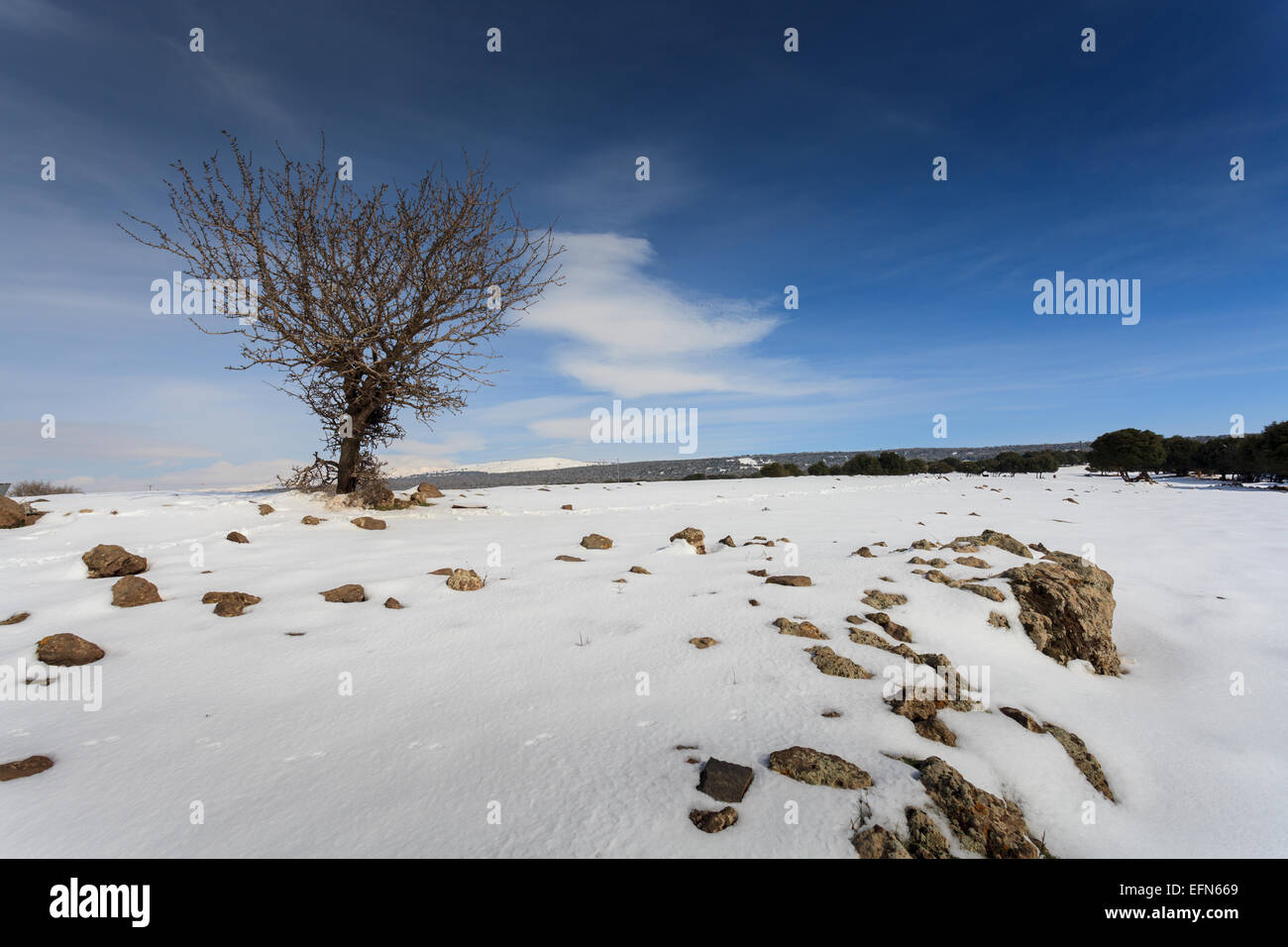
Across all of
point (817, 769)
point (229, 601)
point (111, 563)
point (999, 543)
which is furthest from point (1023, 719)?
point (111, 563)

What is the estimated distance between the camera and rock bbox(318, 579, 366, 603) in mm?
4637

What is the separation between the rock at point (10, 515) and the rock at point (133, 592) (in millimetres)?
4443

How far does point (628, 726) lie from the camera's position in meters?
2.82

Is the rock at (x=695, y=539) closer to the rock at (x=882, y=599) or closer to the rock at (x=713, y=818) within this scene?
the rock at (x=882, y=599)

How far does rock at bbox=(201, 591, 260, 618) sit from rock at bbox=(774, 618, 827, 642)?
4227 mm

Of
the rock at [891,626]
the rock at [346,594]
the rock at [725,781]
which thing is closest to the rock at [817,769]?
the rock at [725,781]

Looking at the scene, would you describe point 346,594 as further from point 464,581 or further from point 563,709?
point 563,709

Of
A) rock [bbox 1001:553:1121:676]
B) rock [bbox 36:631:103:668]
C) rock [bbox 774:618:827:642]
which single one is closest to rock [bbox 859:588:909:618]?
rock [bbox 774:618:827:642]

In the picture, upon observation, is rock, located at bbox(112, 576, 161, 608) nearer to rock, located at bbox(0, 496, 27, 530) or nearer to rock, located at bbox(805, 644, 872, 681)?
rock, located at bbox(0, 496, 27, 530)

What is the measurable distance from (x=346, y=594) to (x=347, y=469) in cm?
637

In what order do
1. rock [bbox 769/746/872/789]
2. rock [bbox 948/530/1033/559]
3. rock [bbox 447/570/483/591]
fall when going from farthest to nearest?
rock [bbox 948/530/1033/559]
rock [bbox 447/570/483/591]
rock [bbox 769/746/872/789]

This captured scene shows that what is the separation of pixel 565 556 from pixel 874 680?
3745mm

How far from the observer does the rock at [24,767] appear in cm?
238
